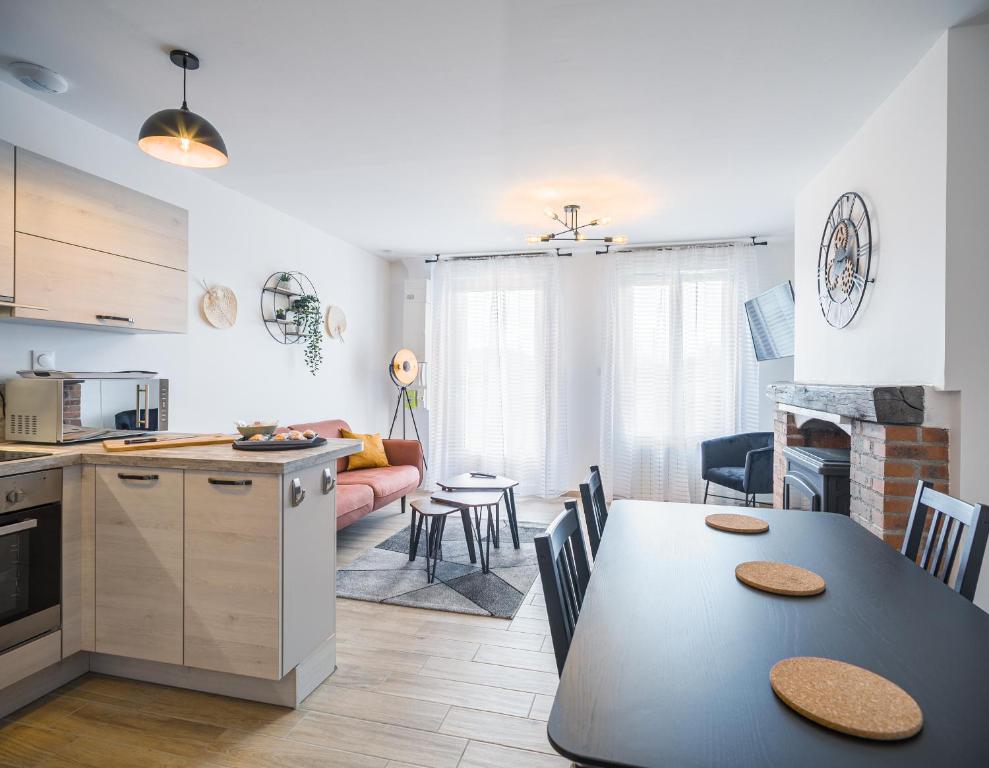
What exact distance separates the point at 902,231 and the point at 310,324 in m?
4.08

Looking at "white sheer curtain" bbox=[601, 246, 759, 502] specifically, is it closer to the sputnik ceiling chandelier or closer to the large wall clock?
the sputnik ceiling chandelier

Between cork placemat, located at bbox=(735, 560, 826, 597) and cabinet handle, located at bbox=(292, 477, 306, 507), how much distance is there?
1508 mm

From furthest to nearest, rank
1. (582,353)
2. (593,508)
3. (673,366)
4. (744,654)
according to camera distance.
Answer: (582,353)
(673,366)
(593,508)
(744,654)

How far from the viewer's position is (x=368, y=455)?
15.7 ft

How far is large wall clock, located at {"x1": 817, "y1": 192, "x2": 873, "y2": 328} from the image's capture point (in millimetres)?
2840

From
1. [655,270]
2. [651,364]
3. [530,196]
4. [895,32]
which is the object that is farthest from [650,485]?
[895,32]

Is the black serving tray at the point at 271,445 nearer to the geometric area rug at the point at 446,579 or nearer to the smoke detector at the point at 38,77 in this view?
the geometric area rug at the point at 446,579

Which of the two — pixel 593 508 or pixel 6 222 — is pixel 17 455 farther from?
pixel 593 508

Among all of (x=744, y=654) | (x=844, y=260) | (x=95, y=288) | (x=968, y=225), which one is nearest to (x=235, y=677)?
(x=95, y=288)

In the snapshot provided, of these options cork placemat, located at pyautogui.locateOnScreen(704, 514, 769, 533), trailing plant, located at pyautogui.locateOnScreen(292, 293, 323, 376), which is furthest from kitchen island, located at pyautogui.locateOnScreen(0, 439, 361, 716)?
trailing plant, located at pyautogui.locateOnScreen(292, 293, 323, 376)

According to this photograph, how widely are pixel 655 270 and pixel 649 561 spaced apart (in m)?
4.38

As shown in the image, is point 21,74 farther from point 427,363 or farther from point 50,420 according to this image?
point 427,363

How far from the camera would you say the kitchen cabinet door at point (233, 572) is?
2.00 metres

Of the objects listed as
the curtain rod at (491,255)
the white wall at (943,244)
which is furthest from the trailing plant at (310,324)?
the white wall at (943,244)
